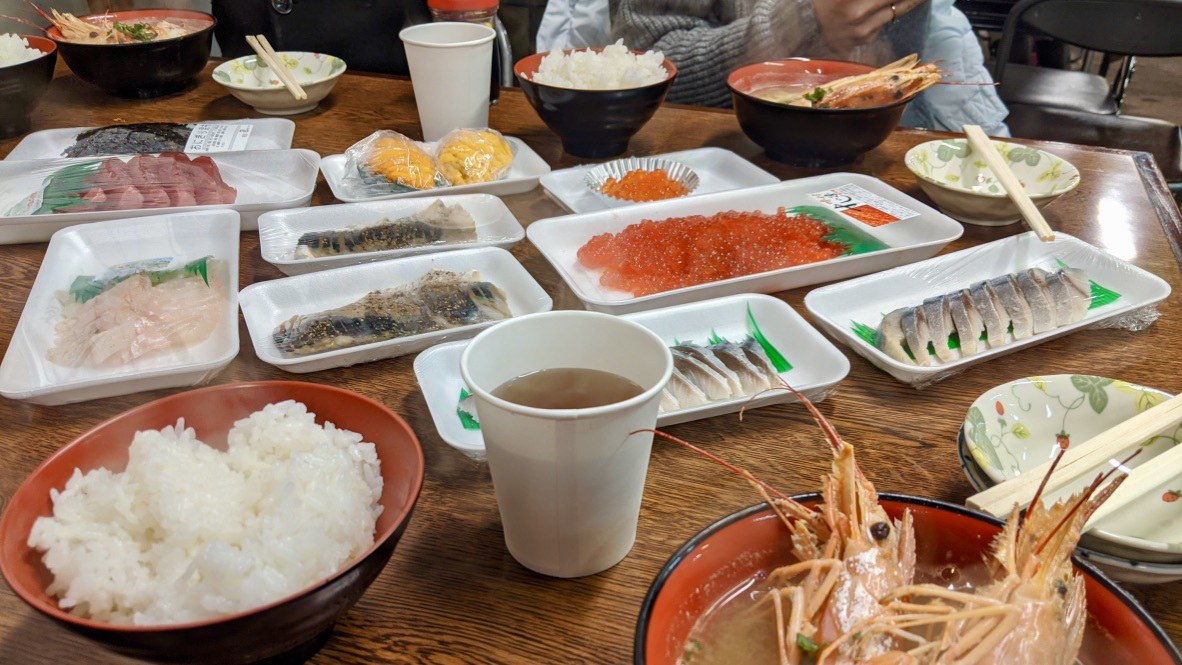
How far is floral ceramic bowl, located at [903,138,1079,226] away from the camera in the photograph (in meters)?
1.73

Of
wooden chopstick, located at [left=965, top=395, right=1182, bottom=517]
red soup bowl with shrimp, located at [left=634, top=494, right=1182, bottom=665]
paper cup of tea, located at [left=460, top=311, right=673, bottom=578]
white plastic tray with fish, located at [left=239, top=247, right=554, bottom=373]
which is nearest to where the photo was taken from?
red soup bowl with shrimp, located at [left=634, top=494, right=1182, bottom=665]

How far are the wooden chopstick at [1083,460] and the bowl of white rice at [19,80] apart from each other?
8.29 feet

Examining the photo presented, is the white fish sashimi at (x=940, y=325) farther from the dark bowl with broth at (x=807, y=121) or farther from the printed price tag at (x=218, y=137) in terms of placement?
the printed price tag at (x=218, y=137)

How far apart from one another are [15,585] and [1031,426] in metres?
1.20

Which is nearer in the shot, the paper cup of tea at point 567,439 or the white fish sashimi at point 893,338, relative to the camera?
the paper cup of tea at point 567,439

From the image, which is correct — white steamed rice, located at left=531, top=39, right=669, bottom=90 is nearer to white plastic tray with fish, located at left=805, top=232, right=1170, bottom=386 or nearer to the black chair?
white plastic tray with fish, located at left=805, top=232, right=1170, bottom=386

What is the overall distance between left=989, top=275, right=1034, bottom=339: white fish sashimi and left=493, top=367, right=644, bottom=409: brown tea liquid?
0.86 metres

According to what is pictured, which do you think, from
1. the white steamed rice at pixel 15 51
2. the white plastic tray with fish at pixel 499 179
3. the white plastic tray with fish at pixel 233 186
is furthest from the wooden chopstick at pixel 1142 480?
the white steamed rice at pixel 15 51

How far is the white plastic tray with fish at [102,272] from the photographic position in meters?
1.18

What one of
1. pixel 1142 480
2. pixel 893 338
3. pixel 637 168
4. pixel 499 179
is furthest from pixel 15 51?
pixel 1142 480

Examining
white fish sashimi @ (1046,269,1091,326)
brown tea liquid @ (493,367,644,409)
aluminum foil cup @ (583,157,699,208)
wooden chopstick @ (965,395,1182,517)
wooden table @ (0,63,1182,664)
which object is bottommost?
wooden table @ (0,63,1182,664)

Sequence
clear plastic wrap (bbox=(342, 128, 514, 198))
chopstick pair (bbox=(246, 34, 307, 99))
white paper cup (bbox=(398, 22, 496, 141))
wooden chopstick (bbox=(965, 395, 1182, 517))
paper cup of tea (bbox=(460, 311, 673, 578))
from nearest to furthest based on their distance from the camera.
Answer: paper cup of tea (bbox=(460, 311, 673, 578)) → wooden chopstick (bbox=(965, 395, 1182, 517)) → clear plastic wrap (bbox=(342, 128, 514, 198)) → white paper cup (bbox=(398, 22, 496, 141)) → chopstick pair (bbox=(246, 34, 307, 99))

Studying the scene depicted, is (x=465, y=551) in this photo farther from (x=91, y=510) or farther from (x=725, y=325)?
(x=725, y=325)

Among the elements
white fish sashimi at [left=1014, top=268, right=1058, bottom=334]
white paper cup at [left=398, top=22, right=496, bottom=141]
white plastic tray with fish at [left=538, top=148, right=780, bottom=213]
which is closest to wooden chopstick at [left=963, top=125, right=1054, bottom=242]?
white fish sashimi at [left=1014, top=268, right=1058, bottom=334]
